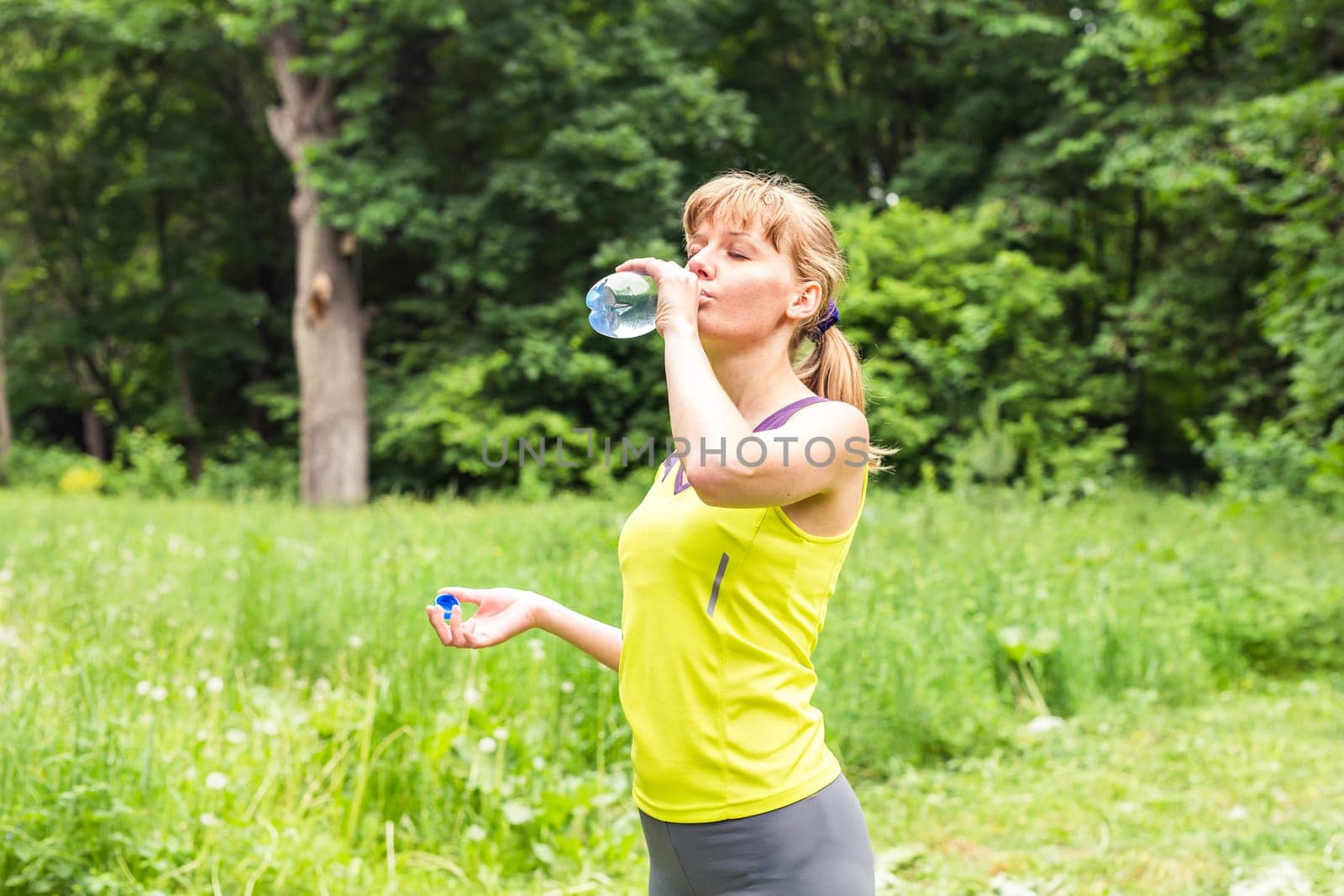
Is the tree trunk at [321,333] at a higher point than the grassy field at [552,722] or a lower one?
higher

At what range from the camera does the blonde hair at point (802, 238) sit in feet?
A: 5.78

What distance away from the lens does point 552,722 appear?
4.41 m

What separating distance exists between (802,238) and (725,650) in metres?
0.64

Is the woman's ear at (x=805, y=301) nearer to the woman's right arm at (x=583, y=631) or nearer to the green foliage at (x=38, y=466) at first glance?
the woman's right arm at (x=583, y=631)

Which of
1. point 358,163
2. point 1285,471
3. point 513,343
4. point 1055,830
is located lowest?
point 1055,830

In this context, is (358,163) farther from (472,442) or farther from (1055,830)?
(1055,830)

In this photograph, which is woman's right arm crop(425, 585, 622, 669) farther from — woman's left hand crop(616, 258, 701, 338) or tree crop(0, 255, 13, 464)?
tree crop(0, 255, 13, 464)

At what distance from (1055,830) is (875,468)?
2.99 m

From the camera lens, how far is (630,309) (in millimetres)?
1860

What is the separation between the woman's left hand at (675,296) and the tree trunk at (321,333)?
15.1 m

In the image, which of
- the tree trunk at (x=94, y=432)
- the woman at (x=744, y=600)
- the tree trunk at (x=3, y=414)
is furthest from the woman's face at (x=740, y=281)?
the tree trunk at (x=94, y=432)

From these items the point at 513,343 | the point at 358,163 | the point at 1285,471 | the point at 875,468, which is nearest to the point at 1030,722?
the point at 875,468

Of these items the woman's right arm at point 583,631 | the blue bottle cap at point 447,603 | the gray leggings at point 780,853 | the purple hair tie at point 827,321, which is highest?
the purple hair tie at point 827,321

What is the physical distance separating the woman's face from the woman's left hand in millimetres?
61
